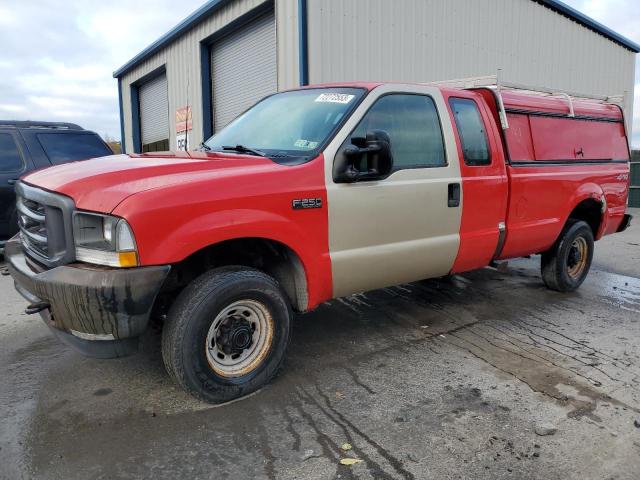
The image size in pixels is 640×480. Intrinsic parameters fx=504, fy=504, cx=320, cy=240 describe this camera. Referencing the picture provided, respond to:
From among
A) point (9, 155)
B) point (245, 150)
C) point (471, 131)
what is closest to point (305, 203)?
point (245, 150)

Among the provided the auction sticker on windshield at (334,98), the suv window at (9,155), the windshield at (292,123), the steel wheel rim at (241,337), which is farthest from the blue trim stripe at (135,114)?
the steel wheel rim at (241,337)

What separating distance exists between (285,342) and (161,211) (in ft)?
3.97

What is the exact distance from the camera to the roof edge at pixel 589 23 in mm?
14127

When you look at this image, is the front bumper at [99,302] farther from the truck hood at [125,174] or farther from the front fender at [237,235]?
the truck hood at [125,174]

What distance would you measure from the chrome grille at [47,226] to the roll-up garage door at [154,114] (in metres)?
14.1

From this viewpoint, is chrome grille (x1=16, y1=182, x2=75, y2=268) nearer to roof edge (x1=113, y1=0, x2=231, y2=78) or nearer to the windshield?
the windshield

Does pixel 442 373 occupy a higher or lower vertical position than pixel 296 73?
lower

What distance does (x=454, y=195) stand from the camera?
404 cm

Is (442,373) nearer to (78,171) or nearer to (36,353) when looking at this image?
(78,171)

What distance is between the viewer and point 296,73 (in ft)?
30.5

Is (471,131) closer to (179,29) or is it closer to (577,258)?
(577,258)

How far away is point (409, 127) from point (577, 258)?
308 centimetres

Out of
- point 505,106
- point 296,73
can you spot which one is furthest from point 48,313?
point 296,73

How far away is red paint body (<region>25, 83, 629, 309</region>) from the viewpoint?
2693mm
